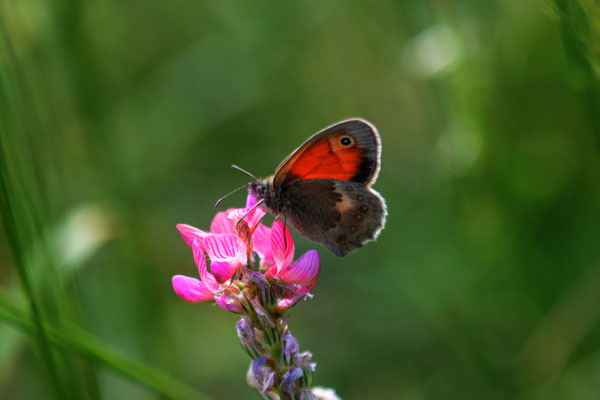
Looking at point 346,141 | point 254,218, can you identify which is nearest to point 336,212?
point 346,141

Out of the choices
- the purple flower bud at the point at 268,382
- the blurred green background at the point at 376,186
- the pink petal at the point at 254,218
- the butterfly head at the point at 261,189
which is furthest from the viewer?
the blurred green background at the point at 376,186

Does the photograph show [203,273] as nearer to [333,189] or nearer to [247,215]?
[247,215]

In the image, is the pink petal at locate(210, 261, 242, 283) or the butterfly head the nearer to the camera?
the pink petal at locate(210, 261, 242, 283)

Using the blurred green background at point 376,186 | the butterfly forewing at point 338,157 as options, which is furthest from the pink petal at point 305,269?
the blurred green background at point 376,186

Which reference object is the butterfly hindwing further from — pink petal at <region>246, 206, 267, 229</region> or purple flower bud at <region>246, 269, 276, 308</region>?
purple flower bud at <region>246, 269, 276, 308</region>

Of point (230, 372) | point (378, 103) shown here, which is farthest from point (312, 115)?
point (230, 372)

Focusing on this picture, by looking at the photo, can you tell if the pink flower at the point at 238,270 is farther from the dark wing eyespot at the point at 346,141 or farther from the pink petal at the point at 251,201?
the dark wing eyespot at the point at 346,141

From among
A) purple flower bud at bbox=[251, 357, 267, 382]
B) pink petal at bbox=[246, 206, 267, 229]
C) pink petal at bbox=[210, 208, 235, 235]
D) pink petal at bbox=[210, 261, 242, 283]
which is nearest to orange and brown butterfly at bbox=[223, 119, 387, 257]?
pink petal at bbox=[246, 206, 267, 229]
